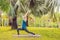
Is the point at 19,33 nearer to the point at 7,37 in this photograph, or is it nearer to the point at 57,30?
the point at 7,37

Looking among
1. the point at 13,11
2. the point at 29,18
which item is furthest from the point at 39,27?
the point at 13,11

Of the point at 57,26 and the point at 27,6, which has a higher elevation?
the point at 27,6

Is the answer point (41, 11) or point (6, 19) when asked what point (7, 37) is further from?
point (41, 11)

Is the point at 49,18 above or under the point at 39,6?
under

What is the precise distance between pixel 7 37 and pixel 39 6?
2.09ft

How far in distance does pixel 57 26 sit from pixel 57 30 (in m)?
0.06

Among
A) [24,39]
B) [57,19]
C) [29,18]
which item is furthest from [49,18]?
[24,39]

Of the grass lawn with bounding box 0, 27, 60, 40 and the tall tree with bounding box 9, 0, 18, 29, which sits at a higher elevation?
the tall tree with bounding box 9, 0, 18, 29

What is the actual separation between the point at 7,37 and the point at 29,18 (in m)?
0.42

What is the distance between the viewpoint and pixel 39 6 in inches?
111

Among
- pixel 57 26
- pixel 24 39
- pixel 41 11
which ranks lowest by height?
pixel 24 39

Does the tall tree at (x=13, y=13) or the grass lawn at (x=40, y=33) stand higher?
the tall tree at (x=13, y=13)

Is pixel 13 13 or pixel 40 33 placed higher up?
pixel 13 13

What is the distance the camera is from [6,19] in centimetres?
279
